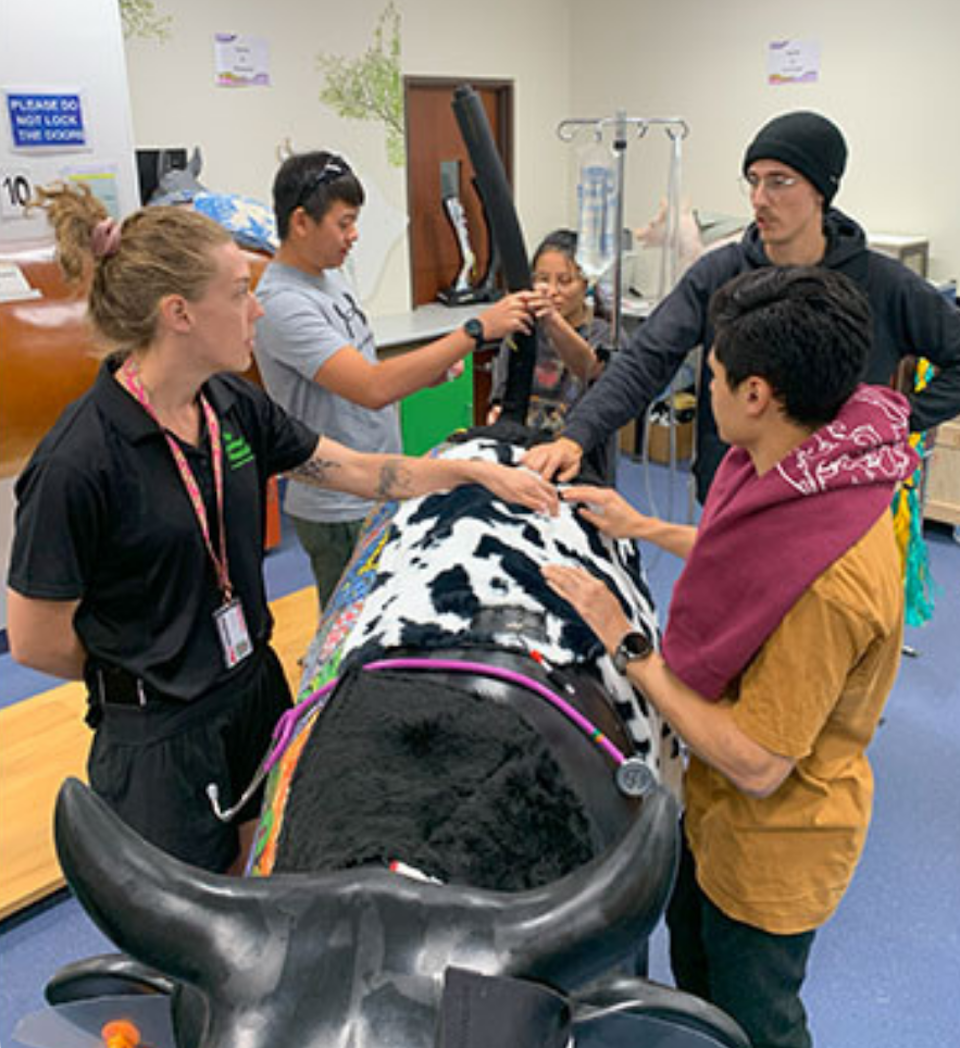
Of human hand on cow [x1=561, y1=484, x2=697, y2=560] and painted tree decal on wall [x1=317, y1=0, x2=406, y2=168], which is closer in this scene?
human hand on cow [x1=561, y1=484, x2=697, y2=560]

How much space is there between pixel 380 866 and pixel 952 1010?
151 centimetres

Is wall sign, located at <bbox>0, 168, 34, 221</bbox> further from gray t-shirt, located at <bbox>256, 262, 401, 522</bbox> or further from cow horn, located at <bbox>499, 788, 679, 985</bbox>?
cow horn, located at <bbox>499, 788, 679, 985</bbox>

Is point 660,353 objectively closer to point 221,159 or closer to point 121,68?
point 121,68

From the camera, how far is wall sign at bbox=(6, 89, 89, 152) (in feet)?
8.71

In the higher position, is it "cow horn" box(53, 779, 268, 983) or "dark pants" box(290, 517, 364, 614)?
"cow horn" box(53, 779, 268, 983)

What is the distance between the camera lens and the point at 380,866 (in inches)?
31.6

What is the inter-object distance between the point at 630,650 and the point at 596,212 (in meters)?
1.80

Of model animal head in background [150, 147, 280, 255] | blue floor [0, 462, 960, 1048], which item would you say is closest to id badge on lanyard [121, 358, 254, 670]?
blue floor [0, 462, 960, 1048]

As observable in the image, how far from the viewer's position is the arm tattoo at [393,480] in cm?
157

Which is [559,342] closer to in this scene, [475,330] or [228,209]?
[475,330]

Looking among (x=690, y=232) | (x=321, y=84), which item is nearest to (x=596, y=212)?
(x=690, y=232)

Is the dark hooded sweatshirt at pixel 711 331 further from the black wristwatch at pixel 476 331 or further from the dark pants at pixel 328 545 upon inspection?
the dark pants at pixel 328 545

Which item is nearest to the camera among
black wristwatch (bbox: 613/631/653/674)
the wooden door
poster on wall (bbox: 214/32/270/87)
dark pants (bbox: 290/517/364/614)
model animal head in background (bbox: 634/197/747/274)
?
black wristwatch (bbox: 613/631/653/674)

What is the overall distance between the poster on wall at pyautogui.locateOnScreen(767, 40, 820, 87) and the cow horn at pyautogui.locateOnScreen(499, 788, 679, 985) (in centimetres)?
449
